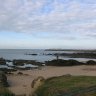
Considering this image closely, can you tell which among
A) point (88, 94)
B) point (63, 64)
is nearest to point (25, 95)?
point (88, 94)

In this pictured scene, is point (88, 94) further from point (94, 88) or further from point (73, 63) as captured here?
point (73, 63)

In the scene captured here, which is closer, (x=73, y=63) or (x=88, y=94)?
(x=88, y=94)

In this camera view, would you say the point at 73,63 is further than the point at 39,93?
Yes

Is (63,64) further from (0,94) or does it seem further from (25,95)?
(0,94)

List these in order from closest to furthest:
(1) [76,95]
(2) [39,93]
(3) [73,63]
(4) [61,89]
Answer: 1. (1) [76,95]
2. (4) [61,89]
3. (2) [39,93]
4. (3) [73,63]

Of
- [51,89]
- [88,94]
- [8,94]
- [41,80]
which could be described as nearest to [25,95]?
[41,80]

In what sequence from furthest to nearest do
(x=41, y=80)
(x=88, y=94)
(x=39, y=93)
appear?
(x=41, y=80) → (x=39, y=93) → (x=88, y=94)

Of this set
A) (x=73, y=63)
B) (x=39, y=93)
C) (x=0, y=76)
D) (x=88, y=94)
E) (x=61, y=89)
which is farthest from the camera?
(x=73, y=63)

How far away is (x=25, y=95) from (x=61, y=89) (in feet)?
13.6

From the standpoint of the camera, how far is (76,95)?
25.3ft

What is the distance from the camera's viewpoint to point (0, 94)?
10867 mm

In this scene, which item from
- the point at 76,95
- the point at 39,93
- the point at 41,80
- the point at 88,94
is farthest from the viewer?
the point at 41,80

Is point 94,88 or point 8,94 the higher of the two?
point 94,88

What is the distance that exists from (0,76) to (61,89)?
1002cm
